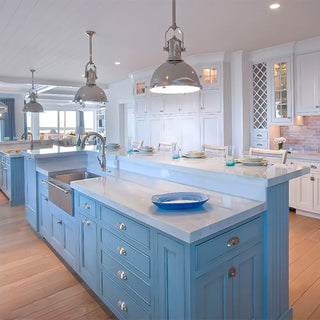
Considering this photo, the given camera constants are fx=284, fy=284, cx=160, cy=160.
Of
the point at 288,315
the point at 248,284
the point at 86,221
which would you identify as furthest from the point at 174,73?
the point at 288,315

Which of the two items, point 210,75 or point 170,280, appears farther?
point 210,75

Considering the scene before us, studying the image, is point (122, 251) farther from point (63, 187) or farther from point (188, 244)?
point (63, 187)

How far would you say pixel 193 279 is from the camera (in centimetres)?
127

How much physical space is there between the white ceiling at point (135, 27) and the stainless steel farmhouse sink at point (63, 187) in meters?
1.76

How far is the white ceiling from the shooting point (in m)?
2.97

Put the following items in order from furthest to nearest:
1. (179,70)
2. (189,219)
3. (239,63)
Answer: (239,63) → (179,70) → (189,219)

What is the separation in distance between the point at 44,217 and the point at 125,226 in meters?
1.86

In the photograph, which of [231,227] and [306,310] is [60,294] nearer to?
[231,227]

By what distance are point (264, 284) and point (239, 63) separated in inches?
155

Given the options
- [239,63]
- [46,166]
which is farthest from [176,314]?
[239,63]

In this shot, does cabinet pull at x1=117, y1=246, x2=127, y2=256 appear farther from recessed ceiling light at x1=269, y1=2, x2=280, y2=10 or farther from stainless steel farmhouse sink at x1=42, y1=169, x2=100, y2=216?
recessed ceiling light at x1=269, y1=2, x2=280, y2=10

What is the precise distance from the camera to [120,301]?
1.78 meters

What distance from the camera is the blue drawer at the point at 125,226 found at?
153 centimetres

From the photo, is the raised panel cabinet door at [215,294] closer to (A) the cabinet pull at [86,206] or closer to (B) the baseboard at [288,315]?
(B) the baseboard at [288,315]
